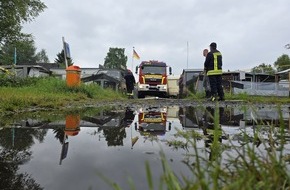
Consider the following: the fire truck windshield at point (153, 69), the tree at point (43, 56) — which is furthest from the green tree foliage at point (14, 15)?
the tree at point (43, 56)

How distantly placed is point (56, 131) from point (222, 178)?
3.00 metres

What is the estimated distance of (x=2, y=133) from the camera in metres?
3.69

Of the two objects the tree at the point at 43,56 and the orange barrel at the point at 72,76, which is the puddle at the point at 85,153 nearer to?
the orange barrel at the point at 72,76

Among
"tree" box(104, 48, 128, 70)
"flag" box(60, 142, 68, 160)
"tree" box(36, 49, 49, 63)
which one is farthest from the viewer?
"tree" box(36, 49, 49, 63)

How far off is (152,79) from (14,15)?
12.8 m

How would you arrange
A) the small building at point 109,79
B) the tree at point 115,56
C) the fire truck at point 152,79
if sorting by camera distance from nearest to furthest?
the fire truck at point 152,79, the small building at point 109,79, the tree at point 115,56

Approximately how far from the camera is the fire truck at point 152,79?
21828 mm

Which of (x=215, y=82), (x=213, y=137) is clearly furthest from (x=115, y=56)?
(x=213, y=137)

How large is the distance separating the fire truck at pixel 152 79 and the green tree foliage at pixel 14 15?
11.3 meters

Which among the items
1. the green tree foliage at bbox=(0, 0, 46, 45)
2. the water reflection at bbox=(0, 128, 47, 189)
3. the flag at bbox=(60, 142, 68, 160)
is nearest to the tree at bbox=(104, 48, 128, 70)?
the green tree foliage at bbox=(0, 0, 46, 45)

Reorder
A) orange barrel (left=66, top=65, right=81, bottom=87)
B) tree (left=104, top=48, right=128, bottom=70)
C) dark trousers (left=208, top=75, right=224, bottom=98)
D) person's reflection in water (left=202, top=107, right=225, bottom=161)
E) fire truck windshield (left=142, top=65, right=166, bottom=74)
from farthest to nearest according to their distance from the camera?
tree (left=104, top=48, right=128, bottom=70) → fire truck windshield (left=142, top=65, right=166, bottom=74) → orange barrel (left=66, top=65, right=81, bottom=87) → dark trousers (left=208, top=75, right=224, bottom=98) → person's reflection in water (left=202, top=107, right=225, bottom=161)

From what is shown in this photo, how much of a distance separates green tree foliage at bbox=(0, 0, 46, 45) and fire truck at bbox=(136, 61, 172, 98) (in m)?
11.3

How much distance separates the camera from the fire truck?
21828 mm

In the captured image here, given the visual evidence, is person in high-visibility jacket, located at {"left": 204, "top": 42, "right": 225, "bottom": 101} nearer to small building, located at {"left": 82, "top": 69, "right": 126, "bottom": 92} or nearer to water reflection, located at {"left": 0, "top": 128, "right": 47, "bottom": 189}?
water reflection, located at {"left": 0, "top": 128, "right": 47, "bottom": 189}
